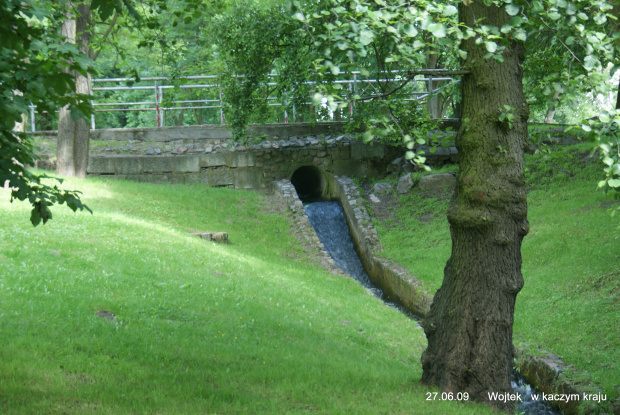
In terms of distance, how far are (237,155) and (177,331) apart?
13196 mm

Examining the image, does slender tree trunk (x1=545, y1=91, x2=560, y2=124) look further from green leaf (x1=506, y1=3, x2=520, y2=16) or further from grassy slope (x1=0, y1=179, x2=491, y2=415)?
grassy slope (x1=0, y1=179, x2=491, y2=415)

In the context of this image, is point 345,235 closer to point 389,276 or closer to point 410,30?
point 389,276

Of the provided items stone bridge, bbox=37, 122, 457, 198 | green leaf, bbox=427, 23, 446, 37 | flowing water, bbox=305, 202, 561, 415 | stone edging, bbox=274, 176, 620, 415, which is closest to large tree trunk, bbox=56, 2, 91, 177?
stone bridge, bbox=37, 122, 457, 198

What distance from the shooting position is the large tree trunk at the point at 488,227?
525 centimetres

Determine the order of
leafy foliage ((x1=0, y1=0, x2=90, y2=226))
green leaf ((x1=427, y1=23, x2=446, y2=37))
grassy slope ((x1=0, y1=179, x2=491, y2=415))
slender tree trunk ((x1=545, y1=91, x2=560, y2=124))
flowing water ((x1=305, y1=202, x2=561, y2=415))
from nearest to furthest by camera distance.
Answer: leafy foliage ((x1=0, y1=0, x2=90, y2=226)) < green leaf ((x1=427, y1=23, x2=446, y2=37)) < slender tree trunk ((x1=545, y1=91, x2=560, y2=124)) < grassy slope ((x1=0, y1=179, x2=491, y2=415)) < flowing water ((x1=305, y1=202, x2=561, y2=415))

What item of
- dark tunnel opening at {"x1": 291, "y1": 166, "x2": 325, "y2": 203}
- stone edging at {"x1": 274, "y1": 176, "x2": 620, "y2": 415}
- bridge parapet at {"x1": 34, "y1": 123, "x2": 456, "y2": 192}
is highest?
bridge parapet at {"x1": 34, "y1": 123, "x2": 456, "y2": 192}

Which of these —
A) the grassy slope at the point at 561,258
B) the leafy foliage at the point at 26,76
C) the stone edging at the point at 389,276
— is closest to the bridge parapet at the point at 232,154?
the stone edging at the point at 389,276

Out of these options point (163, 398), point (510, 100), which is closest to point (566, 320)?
point (510, 100)

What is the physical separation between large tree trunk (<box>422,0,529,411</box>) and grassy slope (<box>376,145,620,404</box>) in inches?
23.2

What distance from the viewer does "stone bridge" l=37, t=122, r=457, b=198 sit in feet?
60.8

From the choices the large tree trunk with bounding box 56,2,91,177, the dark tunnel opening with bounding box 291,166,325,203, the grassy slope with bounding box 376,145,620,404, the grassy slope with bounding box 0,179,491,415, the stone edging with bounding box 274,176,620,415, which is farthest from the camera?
the dark tunnel opening with bounding box 291,166,325,203

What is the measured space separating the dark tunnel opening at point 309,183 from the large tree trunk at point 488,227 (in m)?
14.7

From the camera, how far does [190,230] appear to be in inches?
561

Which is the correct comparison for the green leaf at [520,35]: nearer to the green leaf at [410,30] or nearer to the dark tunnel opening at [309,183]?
the green leaf at [410,30]
